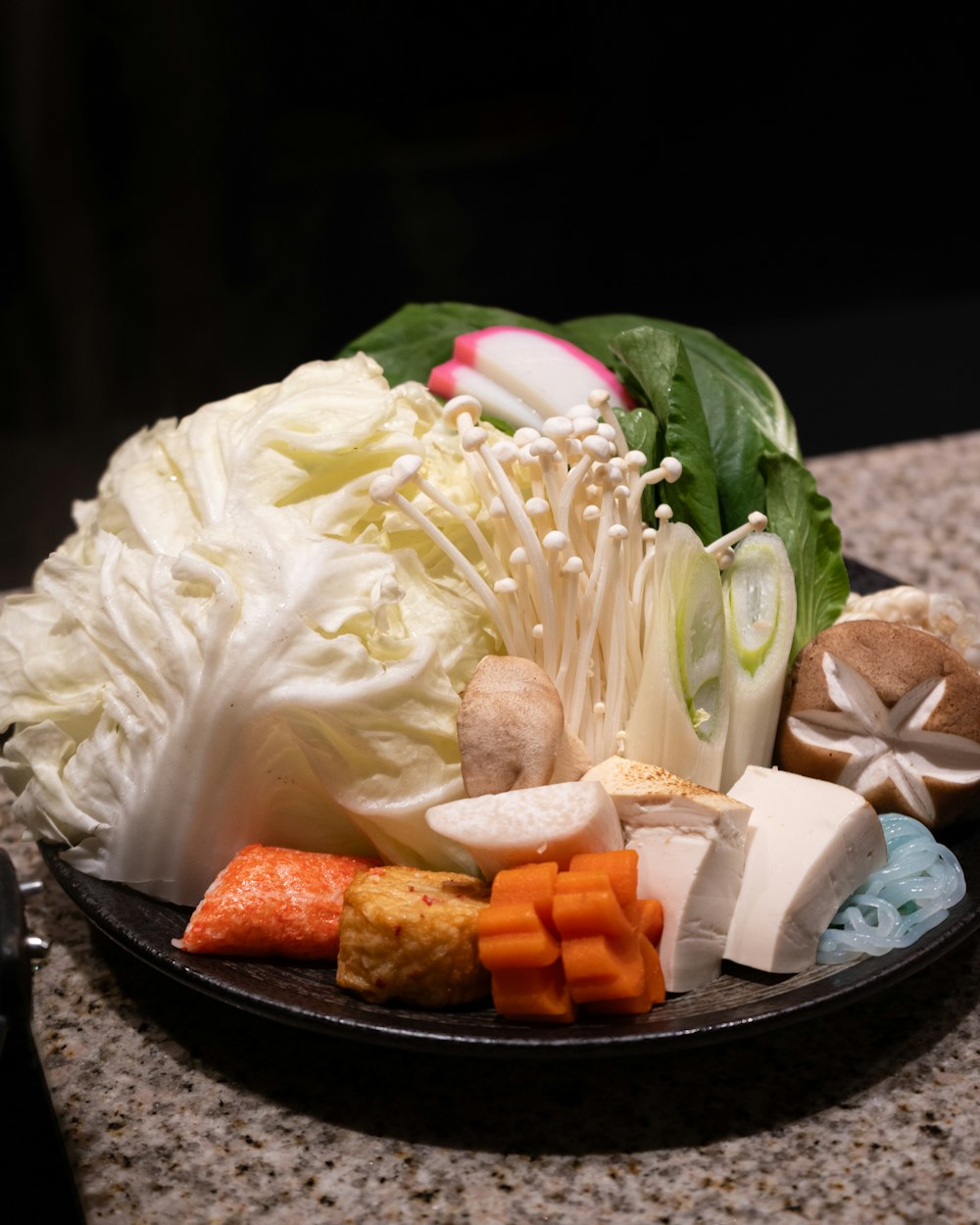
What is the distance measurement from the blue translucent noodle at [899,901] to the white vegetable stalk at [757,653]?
22 centimetres

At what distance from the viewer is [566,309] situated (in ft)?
15.8

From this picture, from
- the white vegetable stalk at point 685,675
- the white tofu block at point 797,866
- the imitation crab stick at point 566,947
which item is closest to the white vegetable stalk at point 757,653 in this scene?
the white vegetable stalk at point 685,675

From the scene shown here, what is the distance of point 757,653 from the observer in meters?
1.65

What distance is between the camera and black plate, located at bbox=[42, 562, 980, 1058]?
1.19 m

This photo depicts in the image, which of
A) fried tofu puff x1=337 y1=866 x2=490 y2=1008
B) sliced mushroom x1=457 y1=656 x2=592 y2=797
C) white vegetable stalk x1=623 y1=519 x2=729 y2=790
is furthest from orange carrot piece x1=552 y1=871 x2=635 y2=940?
white vegetable stalk x1=623 y1=519 x2=729 y2=790

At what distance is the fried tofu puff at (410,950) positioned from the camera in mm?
1290

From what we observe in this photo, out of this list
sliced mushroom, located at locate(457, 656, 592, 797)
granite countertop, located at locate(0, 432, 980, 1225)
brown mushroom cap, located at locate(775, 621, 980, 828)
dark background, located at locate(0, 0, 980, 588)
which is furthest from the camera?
dark background, located at locate(0, 0, 980, 588)

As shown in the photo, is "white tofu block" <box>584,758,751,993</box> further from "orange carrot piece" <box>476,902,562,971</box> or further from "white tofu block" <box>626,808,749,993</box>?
"orange carrot piece" <box>476,902,562,971</box>

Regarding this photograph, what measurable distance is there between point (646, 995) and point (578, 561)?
1.81 ft

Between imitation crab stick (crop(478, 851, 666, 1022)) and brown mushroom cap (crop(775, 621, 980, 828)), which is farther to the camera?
brown mushroom cap (crop(775, 621, 980, 828))

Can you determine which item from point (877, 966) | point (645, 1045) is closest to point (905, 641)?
point (877, 966)

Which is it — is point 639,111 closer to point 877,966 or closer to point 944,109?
point 944,109

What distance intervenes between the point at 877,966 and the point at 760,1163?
0.21 m

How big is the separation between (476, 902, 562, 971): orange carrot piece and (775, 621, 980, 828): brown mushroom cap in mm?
503
